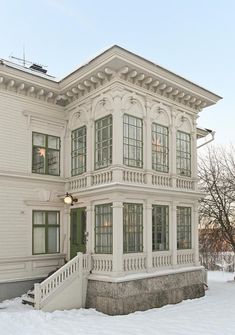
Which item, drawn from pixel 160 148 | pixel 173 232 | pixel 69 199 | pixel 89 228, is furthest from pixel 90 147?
pixel 173 232

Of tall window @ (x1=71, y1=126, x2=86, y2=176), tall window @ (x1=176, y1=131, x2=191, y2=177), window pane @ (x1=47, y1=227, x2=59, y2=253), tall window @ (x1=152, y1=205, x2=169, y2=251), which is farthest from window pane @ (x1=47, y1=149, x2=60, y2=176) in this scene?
tall window @ (x1=176, y1=131, x2=191, y2=177)

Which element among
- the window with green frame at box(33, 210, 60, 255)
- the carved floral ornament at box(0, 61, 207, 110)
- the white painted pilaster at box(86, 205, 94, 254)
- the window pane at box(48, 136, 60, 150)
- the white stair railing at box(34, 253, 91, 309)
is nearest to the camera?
the white stair railing at box(34, 253, 91, 309)

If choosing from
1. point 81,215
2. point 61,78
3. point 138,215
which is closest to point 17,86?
point 61,78

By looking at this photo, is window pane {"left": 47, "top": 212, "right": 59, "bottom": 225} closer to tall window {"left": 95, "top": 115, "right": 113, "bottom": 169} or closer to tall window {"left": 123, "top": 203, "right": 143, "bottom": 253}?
tall window {"left": 95, "top": 115, "right": 113, "bottom": 169}

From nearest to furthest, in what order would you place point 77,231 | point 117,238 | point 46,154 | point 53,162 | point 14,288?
point 117,238 < point 14,288 < point 77,231 < point 46,154 < point 53,162

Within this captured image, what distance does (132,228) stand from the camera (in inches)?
500

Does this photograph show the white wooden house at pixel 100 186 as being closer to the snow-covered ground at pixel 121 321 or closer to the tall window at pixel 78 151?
the tall window at pixel 78 151

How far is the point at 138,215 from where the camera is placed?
1298 cm

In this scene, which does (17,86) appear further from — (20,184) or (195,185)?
(195,185)

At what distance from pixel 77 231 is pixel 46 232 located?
1167 mm

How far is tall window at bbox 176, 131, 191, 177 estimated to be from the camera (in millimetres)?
14884

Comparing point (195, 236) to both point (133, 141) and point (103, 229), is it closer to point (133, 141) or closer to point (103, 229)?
point (103, 229)

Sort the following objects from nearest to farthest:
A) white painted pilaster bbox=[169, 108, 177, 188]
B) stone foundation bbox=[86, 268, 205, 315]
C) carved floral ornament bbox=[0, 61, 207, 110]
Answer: stone foundation bbox=[86, 268, 205, 315], carved floral ornament bbox=[0, 61, 207, 110], white painted pilaster bbox=[169, 108, 177, 188]

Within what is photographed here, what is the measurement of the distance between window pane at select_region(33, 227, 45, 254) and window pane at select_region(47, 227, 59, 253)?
0.27 metres
